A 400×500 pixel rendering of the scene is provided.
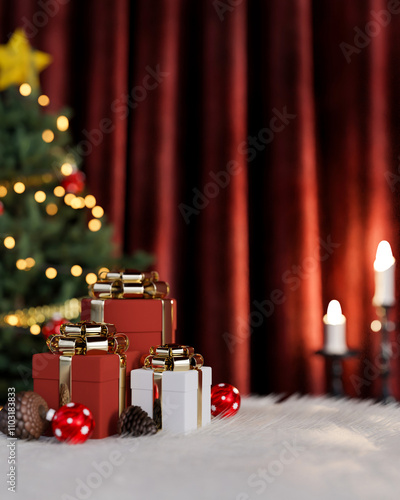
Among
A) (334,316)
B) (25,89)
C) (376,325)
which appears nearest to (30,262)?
(25,89)

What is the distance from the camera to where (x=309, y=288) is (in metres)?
1.65

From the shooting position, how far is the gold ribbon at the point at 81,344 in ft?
2.54

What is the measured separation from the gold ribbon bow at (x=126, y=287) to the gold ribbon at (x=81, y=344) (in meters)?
0.10

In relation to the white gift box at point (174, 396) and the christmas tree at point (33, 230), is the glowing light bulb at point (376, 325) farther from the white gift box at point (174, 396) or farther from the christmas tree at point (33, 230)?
the white gift box at point (174, 396)

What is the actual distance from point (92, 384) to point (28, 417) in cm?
9

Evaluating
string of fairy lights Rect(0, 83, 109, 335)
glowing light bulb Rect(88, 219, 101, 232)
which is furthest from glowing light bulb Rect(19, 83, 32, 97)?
glowing light bulb Rect(88, 219, 101, 232)

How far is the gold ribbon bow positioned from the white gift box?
14cm

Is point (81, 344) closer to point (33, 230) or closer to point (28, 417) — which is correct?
point (28, 417)

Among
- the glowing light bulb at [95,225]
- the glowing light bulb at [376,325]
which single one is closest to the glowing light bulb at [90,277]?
the glowing light bulb at [95,225]

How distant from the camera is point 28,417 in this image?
737 millimetres

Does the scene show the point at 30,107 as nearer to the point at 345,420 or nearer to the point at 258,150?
the point at 258,150

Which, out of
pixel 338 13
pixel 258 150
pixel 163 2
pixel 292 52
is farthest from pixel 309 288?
pixel 163 2

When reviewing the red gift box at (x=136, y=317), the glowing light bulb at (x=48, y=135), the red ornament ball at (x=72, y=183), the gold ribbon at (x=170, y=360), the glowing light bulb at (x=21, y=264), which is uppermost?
the glowing light bulb at (x=48, y=135)

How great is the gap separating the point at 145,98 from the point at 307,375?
103 centimetres
